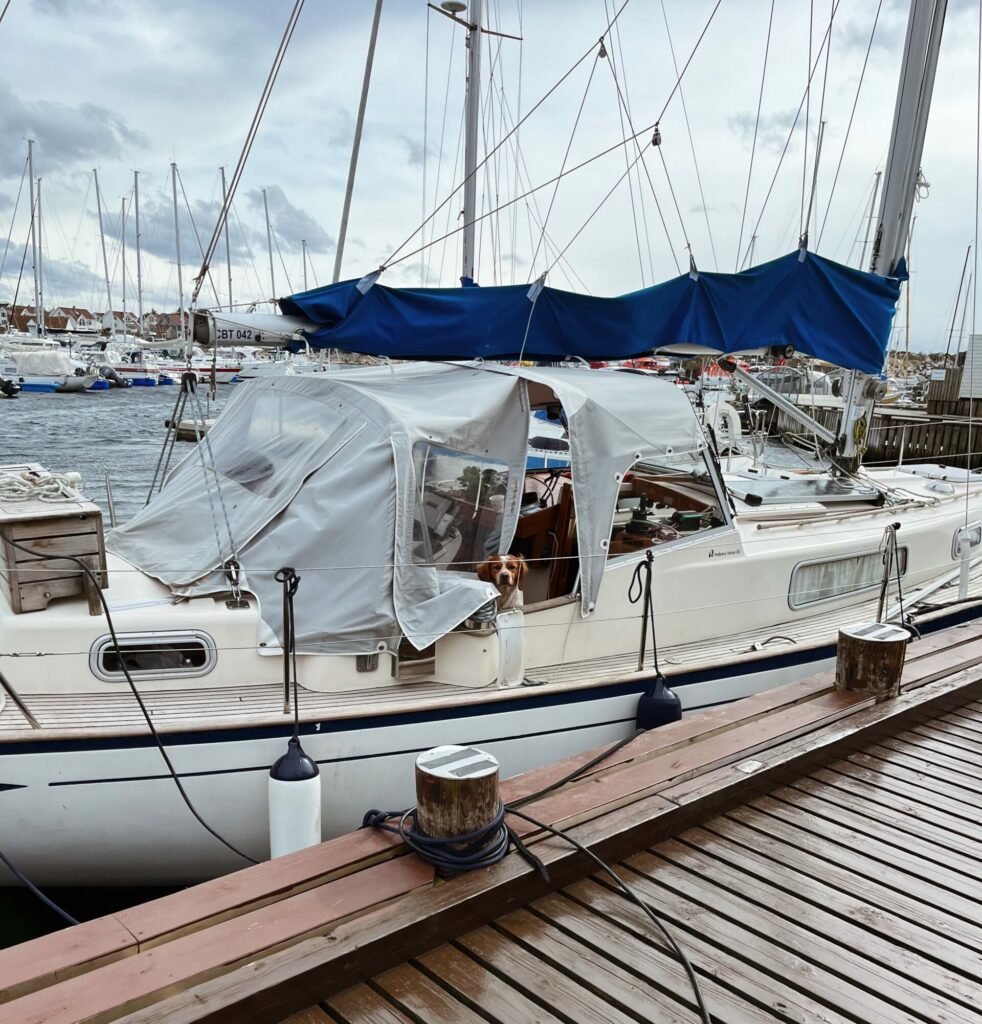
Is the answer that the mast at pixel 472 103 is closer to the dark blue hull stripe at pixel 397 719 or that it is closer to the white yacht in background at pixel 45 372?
the dark blue hull stripe at pixel 397 719

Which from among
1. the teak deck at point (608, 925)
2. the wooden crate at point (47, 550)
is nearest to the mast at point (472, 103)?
the wooden crate at point (47, 550)

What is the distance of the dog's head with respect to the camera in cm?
471

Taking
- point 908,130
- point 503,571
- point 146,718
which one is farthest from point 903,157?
point 146,718

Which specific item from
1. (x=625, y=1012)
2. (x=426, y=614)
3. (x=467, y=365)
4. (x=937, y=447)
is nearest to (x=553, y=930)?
(x=625, y=1012)

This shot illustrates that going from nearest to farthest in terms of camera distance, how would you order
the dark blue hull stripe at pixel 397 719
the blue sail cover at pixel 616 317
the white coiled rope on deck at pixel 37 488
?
the dark blue hull stripe at pixel 397 719
the white coiled rope on deck at pixel 37 488
the blue sail cover at pixel 616 317

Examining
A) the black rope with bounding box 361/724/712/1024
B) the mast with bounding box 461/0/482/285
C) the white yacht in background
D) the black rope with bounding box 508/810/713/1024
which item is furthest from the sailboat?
the white yacht in background

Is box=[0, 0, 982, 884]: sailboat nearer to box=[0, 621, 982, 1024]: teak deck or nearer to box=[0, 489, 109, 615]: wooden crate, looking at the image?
box=[0, 489, 109, 615]: wooden crate

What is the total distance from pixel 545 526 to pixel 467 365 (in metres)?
1.33

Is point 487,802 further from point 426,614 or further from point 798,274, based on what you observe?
point 798,274

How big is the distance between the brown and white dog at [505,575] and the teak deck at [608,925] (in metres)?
1.33

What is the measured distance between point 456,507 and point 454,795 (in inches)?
94.6

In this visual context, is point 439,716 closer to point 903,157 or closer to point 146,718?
point 146,718

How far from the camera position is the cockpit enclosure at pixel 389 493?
4.51 meters

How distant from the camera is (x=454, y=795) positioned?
2.67 metres
